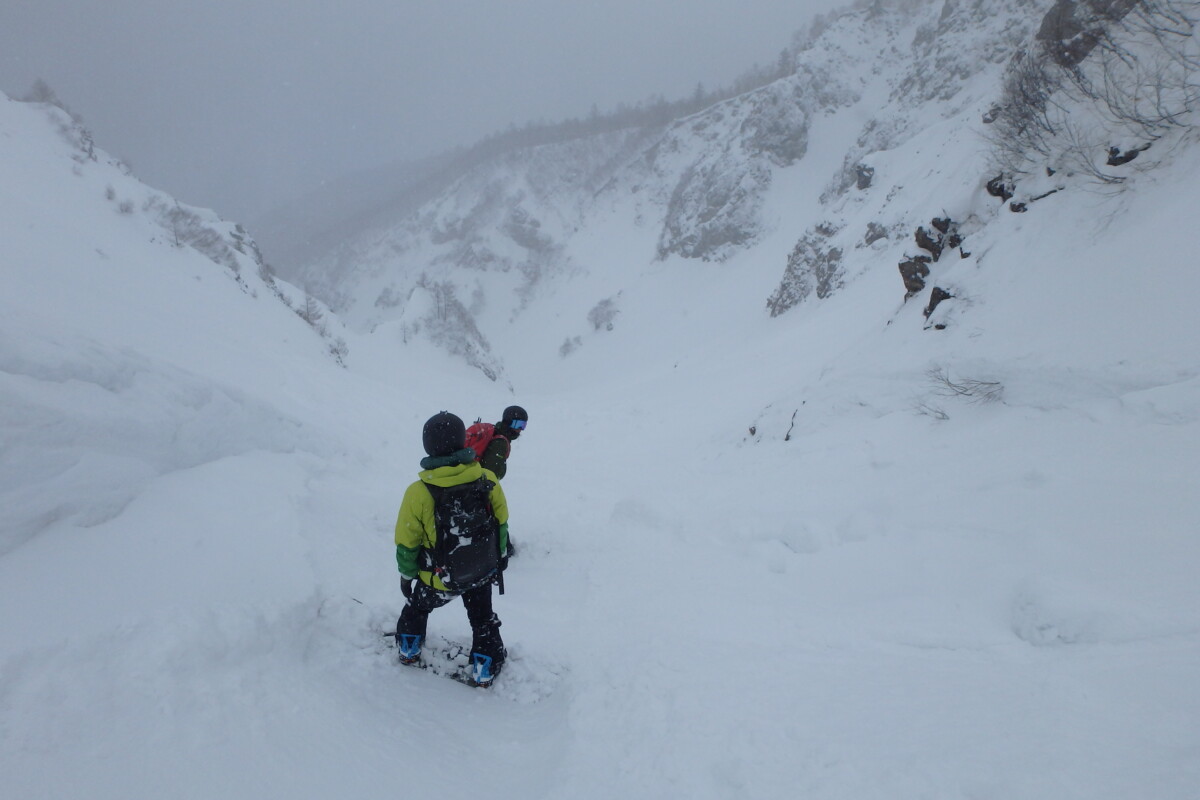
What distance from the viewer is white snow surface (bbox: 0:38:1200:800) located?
2.69 m

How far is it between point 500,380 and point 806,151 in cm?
3578

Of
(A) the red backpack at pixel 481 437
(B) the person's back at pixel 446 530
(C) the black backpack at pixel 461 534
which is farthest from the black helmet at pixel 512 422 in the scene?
(C) the black backpack at pixel 461 534

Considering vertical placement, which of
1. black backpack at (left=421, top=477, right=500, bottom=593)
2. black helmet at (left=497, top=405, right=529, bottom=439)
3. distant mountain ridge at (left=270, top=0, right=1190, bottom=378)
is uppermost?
distant mountain ridge at (left=270, top=0, right=1190, bottom=378)

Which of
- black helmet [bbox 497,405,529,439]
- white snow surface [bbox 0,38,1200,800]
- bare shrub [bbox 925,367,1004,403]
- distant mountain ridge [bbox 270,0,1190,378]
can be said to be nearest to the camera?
white snow surface [bbox 0,38,1200,800]

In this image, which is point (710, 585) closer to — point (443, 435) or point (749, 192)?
point (443, 435)

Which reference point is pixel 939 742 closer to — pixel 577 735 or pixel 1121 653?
pixel 1121 653

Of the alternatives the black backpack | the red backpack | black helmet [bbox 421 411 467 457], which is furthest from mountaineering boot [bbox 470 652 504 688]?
the red backpack

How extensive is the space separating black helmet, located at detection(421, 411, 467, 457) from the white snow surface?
1.71 metres

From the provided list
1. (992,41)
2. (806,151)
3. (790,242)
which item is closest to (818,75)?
(806,151)

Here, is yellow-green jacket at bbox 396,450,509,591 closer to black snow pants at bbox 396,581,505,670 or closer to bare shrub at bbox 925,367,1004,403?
black snow pants at bbox 396,581,505,670

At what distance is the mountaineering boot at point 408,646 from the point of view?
393 cm

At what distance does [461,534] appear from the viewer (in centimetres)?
364

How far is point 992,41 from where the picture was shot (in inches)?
1332

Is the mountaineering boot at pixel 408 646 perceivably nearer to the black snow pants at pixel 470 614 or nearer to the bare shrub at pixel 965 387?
the black snow pants at pixel 470 614
